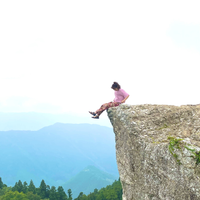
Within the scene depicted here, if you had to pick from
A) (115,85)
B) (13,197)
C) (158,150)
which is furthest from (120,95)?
(13,197)

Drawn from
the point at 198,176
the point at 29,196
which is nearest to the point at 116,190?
the point at 29,196

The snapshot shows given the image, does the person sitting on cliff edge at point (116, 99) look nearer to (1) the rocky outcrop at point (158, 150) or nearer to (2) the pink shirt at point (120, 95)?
(2) the pink shirt at point (120, 95)

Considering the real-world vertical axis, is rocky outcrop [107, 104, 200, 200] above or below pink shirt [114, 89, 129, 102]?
below

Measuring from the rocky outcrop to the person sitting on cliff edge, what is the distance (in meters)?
0.65

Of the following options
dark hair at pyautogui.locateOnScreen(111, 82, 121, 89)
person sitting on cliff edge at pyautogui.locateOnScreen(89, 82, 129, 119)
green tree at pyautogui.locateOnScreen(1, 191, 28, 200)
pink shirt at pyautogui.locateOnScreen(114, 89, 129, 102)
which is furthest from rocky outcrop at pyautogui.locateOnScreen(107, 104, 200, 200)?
green tree at pyautogui.locateOnScreen(1, 191, 28, 200)

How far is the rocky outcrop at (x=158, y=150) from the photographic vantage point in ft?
28.6

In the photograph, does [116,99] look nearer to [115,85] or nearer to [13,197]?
[115,85]

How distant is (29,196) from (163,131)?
7202cm

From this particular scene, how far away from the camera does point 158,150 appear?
9.91 meters

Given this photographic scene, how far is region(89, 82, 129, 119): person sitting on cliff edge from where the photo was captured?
14.4 m

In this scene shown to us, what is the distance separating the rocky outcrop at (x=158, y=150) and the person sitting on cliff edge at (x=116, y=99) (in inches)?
25.5

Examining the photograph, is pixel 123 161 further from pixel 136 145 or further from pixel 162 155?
pixel 162 155

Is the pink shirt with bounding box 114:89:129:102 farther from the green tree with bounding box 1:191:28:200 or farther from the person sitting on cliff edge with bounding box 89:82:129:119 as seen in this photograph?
the green tree with bounding box 1:191:28:200

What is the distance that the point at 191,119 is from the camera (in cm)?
1189
